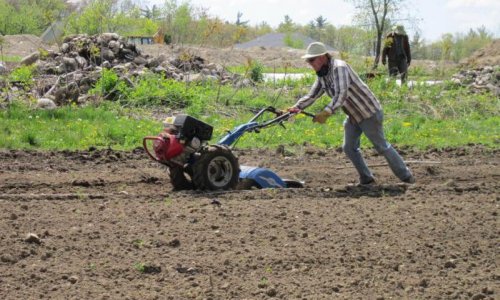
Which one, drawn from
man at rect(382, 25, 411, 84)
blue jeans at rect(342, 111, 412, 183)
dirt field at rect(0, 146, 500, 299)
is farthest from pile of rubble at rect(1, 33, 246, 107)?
blue jeans at rect(342, 111, 412, 183)

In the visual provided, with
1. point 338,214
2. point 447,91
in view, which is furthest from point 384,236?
point 447,91

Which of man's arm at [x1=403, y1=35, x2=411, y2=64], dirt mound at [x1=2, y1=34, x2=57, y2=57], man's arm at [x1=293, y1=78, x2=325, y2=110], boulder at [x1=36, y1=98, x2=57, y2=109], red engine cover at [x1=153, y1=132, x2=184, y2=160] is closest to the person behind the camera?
red engine cover at [x1=153, y1=132, x2=184, y2=160]

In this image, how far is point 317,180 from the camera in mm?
10594

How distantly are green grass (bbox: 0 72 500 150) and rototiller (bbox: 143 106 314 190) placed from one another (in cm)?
375

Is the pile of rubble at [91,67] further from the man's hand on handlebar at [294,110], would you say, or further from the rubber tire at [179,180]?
the man's hand on handlebar at [294,110]

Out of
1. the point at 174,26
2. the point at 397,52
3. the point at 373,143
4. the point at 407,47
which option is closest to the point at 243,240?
the point at 373,143

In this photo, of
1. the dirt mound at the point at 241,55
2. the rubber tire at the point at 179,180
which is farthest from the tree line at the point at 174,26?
the rubber tire at the point at 179,180

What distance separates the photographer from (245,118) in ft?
52.2

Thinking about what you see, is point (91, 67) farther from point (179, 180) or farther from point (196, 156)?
point (196, 156)

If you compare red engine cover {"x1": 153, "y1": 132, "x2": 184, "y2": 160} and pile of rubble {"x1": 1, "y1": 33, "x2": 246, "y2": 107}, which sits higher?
pile of rubble {"x1": 1, "y1": 33, "x2": 246, "y2": 107}

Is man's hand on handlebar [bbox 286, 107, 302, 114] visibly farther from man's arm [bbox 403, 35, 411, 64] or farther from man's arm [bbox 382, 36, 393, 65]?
man's arm [bbox 403, 35, 411, 64]

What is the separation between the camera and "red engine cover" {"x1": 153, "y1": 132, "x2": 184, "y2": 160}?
8.82m

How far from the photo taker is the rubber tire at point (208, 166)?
8.84m

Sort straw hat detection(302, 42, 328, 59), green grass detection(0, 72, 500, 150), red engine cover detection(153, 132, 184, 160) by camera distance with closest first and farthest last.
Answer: red engine cover detection(153, 132, 184, 160) → straw hat detection(302, 42, 328, 59) → green grass detection(0, 72, 500, 150)
